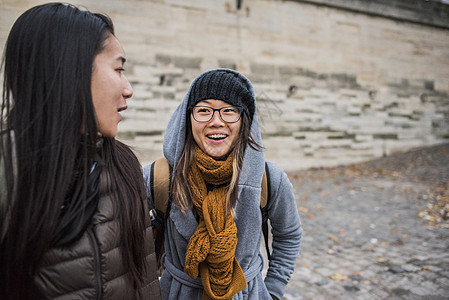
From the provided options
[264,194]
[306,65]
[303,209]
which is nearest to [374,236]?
[303,209]

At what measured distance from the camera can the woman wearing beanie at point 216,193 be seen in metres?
1.43

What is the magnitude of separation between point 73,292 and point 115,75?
731 millimetres

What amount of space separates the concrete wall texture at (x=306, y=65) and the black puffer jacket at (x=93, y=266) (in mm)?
7064

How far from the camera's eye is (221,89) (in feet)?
4.82

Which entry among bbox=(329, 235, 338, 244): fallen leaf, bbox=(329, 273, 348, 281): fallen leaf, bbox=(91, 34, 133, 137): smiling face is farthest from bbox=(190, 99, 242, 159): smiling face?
bbox=(329, 235, 338, 244): fallen leaf

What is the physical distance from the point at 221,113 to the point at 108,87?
569mm

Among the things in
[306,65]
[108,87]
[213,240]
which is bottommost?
[213,240]

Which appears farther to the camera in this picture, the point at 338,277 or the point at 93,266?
the point at 338,277

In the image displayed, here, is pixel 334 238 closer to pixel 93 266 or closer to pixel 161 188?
pixel 161 188

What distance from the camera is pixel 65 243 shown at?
96 cm

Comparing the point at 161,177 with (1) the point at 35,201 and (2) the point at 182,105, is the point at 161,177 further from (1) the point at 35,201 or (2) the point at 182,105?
(1) the point at 35,201

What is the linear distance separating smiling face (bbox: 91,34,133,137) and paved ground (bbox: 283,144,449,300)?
10.1 feet

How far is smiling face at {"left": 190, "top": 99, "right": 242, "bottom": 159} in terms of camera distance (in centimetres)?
147

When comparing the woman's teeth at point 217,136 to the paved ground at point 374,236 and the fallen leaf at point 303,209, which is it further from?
the fallen leaf at point 303,209
